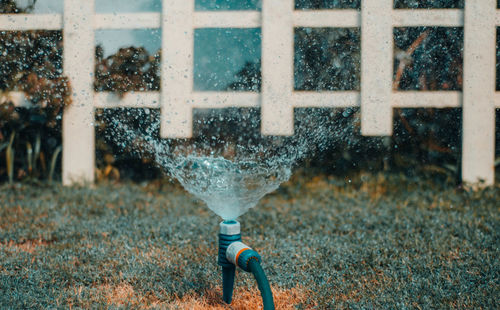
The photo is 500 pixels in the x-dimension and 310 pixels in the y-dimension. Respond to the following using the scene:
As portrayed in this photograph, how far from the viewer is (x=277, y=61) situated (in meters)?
2.88

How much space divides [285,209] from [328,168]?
87 centimetres

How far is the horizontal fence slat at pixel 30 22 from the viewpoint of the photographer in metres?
2.55

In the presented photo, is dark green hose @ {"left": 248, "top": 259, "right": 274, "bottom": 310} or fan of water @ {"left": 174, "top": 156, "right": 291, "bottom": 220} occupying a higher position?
fan of water @ {"left": 174, "top": 156, "right": 291, "bottom": 220}

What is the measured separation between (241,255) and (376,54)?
1.93 meters

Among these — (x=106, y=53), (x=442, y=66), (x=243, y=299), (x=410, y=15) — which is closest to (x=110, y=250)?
(x=243, y=299)

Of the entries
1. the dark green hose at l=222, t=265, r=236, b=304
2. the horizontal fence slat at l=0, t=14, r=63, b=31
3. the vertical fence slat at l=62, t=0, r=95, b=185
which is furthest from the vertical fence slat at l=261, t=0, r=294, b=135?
the dark green hose at l=222, t=265, r=236, b=304

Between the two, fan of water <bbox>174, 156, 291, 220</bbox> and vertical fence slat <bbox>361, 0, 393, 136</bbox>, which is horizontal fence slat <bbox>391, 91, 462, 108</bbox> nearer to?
vertical fence slat <bbox>361, 0, 393, 136</bbox>

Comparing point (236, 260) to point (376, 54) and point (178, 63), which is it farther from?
point (376, 54)

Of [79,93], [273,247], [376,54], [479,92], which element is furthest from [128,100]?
[479,92]

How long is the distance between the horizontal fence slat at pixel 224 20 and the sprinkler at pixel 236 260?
1.65m

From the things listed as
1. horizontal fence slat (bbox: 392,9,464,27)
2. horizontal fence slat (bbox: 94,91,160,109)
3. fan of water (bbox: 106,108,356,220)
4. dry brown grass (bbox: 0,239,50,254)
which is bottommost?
dry brown grass (bbox: 0,239,50,254)

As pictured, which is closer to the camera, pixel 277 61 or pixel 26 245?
pixel 26 245

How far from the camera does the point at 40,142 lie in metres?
3.69

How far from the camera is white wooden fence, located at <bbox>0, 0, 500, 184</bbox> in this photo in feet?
9.29
